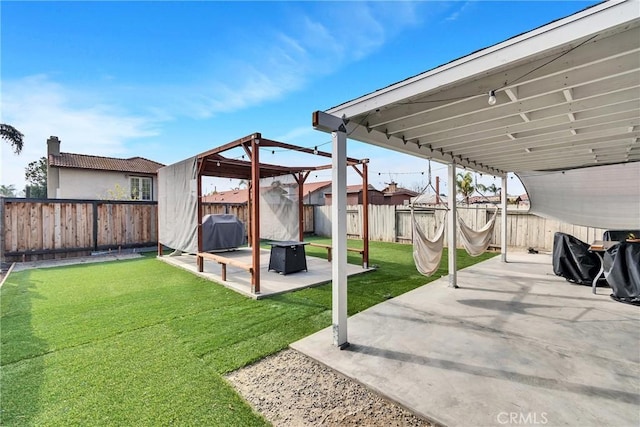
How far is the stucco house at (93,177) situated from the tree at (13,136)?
122 cm

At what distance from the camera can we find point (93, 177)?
41.9 ft

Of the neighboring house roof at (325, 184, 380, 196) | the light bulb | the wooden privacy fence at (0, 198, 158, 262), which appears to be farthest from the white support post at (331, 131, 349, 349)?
the neighboring house roof at (325, 184, 380, 196)

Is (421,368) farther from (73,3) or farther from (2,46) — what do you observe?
(2,46)

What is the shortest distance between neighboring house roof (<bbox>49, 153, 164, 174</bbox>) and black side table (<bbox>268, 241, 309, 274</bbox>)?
453 inches

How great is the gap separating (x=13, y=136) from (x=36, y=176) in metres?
20.6

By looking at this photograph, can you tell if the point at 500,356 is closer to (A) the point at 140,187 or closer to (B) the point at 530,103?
(B) the point at 530,103

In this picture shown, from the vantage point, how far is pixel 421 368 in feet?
7.29

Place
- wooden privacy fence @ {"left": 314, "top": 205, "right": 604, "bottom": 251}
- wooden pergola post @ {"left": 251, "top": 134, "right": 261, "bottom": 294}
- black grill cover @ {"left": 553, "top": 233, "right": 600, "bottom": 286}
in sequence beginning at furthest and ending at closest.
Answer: wooden privacy fence @ {"left": 314, "top": 205, "right": 604, "bottom": 251} < black grill cover @ {"left": 553, "top": 233, "right": 600, "bottom": 286} < wooden pergola post @ {"left": 251, "top": 134, "right": 261, "bottom": 294}

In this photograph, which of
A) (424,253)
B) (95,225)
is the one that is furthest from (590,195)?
(95,225)

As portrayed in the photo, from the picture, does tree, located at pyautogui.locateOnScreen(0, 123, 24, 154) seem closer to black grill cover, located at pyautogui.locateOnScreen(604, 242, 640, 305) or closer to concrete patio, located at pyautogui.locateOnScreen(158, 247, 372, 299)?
concrete patio, located at pyautogui.locateOnScreen(158, 247, 372, 299)

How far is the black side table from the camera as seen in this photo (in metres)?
5.29

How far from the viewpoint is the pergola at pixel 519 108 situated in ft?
5.43

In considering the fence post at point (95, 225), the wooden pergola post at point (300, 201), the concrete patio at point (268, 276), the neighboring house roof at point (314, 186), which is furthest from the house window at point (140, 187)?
the wooden pergola post at point (300, 201)

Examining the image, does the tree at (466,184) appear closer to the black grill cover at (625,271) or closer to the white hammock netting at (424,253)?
the black grill cover at (625,271)
